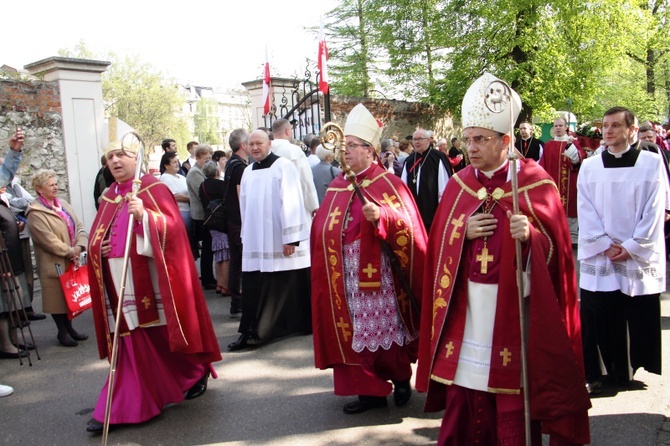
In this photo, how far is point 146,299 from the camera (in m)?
4.49

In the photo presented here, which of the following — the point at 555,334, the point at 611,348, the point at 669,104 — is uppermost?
the point at 669,104

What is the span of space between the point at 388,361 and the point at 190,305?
4.92ft

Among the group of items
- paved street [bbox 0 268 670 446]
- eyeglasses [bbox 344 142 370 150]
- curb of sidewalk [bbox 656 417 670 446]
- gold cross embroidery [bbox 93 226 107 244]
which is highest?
eyeglasses [bbox 344 142 370 150]

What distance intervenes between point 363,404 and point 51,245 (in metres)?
3.91

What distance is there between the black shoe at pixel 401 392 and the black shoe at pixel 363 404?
0.10 m

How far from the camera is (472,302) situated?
3.25m

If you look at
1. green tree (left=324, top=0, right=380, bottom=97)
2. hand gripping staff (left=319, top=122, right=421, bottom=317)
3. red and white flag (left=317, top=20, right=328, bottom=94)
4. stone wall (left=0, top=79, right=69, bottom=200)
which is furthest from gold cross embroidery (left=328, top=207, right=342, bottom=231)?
green tree (left=324, top=0, right=380, bottom=97)

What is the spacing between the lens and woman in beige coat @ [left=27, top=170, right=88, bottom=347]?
6438 millimetres

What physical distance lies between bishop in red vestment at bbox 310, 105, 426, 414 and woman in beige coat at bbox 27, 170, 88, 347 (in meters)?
3.38

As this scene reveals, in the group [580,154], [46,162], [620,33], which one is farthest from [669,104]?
[46,162]

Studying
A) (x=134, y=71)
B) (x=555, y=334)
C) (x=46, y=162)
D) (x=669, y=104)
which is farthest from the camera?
(x=134, y=71)

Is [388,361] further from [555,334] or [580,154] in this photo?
[580,154]

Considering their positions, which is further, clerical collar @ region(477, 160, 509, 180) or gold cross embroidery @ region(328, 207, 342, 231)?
gold cross embroidery @ region(328, 207, 342, 231)

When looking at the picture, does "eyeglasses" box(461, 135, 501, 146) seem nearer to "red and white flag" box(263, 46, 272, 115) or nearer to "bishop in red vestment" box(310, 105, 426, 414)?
"bishop in red vestment" box(310, 105, 426, 414)
